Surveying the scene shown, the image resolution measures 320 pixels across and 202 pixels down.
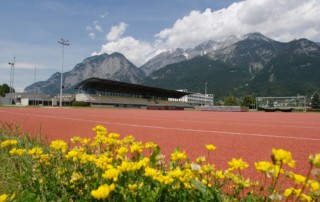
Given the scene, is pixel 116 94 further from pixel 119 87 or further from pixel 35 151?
pixel 35 151

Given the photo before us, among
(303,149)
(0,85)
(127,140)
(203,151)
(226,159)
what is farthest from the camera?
(0,85)

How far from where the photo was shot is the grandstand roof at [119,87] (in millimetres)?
66875

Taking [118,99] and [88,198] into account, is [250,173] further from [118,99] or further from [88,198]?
[118,99]

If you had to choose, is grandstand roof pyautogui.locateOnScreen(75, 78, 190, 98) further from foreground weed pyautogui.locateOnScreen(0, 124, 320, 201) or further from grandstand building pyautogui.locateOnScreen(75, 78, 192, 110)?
foreground weed pyautogui.locateOnScreen(0, 124, 320, 201)

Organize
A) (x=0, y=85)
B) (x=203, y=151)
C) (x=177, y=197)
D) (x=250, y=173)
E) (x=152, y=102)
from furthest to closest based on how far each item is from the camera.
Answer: (x=0, y=85) → (x=152, y=102) → (x=203, y=151) → (x=250, y=173) → (x=177, y=197)

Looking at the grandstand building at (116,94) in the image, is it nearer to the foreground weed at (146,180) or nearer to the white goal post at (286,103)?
the white goal post at (286,103)

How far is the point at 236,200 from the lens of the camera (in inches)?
76.6

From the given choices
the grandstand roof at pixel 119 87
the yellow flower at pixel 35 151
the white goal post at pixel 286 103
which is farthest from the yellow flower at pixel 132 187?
the grandstand roof at pixel 119 87

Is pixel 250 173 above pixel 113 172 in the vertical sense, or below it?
below

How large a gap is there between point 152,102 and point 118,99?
14723 millimetres

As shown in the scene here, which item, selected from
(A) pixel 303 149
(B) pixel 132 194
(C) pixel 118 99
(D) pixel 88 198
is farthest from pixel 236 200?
(C) pixel 118 99

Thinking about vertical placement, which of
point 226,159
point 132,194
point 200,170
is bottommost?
point 226,159

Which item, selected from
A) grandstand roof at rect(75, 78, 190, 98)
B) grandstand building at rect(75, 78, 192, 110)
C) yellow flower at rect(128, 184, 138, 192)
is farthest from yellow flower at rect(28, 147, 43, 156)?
grandstand roof at rect(75, 78, 190, 98)

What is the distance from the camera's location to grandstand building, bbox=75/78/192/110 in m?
67.6
